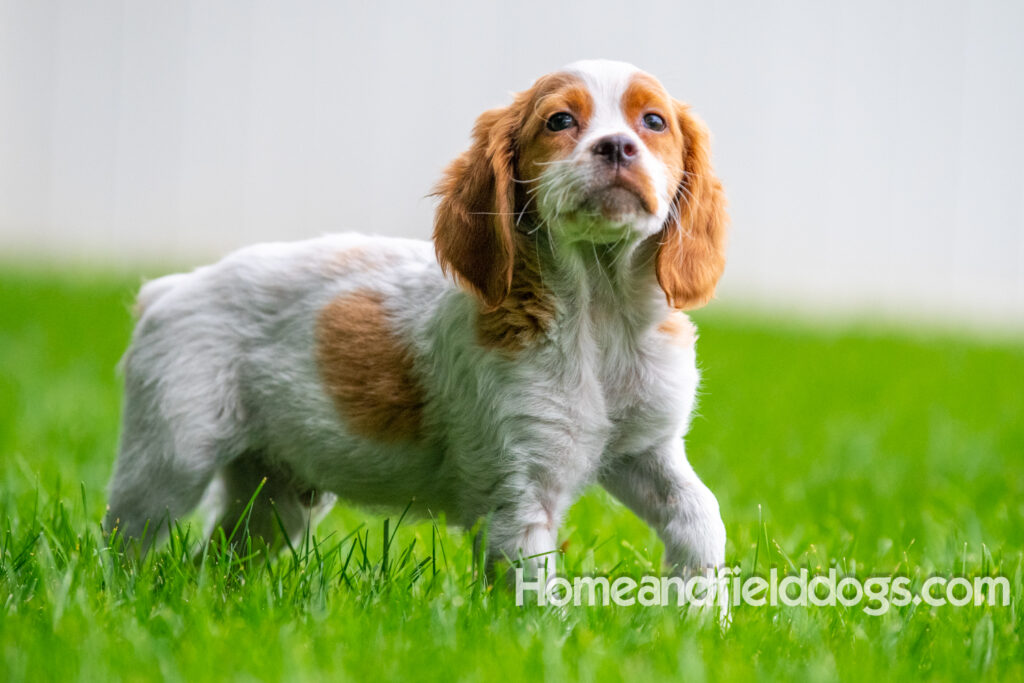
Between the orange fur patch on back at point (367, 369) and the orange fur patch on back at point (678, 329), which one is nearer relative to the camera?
the orange fur patch on back at point (678, 329)

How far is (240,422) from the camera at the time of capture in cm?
375

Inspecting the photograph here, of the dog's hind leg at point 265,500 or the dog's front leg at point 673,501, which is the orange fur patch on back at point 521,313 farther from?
the dog's hind leg at point 265,500

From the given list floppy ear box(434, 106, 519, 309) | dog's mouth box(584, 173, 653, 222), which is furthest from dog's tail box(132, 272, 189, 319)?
dog's mouth box(584, 173, 653, 222)

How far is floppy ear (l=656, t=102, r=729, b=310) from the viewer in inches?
129

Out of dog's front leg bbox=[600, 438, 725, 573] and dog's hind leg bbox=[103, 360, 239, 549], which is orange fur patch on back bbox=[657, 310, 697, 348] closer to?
dog's front leg bbox=[600, 438, 725, 573]

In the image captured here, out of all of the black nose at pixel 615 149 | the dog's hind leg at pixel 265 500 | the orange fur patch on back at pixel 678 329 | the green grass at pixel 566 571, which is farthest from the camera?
the dog's hind leg at pixel 265 500

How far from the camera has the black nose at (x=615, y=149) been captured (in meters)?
3.03

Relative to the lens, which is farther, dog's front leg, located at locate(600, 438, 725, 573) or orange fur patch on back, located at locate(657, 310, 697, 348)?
orange fur patch on back, located at locate(657, 310, 697, 348)

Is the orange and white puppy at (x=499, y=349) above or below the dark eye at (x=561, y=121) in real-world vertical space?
below

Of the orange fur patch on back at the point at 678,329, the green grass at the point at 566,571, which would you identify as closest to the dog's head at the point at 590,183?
the orange fur patch on back at the point at 678,329

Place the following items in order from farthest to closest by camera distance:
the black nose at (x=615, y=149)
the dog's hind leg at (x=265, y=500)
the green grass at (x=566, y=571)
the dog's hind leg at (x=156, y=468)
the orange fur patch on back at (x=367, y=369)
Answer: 1. the dog's hind leg at (x=265, y=500)
2. the dog's hind leg at (x=156, y=468)
3. the orange fur patch on back at (x=367, y=369)
4. the black nose at (x=615, y=149)
5. the green grass at (x=566, y=571)

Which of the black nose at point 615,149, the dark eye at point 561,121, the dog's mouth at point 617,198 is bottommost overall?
the dog's mouth at point 617,198

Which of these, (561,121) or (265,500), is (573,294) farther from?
(265,500)

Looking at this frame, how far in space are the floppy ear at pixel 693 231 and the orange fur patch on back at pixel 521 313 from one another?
0.35m
